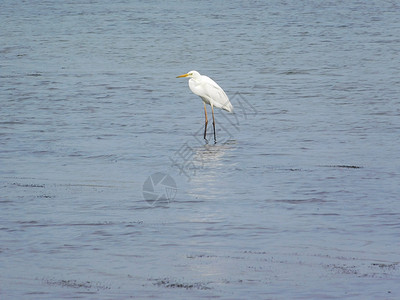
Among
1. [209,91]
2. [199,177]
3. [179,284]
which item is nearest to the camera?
Result: [179,284]

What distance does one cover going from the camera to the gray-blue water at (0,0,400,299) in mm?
7113

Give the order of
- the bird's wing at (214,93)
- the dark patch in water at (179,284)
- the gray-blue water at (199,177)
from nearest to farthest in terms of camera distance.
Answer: the dark patch in water at (179,284) → the gray-blue water at (199,177) → the bird's wing at (214,93)

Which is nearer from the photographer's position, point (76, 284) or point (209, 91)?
point (76, 284)

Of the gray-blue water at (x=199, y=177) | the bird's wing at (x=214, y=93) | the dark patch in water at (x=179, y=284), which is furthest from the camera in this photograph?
the bird's wing at (x=214, y=93)

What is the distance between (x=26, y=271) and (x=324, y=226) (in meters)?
2.80

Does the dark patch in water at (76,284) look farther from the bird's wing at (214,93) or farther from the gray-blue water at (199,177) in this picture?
the bird's wing at (214,93)

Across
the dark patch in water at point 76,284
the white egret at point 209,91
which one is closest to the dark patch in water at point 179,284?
the dark patch in water at point 76,284

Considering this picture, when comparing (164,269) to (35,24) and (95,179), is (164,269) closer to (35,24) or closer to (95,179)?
(95,179)

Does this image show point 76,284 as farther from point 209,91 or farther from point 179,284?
point 209,91

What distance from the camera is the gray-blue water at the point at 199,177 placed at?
23.3ft

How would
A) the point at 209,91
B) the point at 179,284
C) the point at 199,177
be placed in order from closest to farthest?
the point at 179,284
the point at 199,177
the point at 209,91

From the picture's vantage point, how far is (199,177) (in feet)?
35.8

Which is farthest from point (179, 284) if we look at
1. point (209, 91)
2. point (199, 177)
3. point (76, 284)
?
point (209, 91)

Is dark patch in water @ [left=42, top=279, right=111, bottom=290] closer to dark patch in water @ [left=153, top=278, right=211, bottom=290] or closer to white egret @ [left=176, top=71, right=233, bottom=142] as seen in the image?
dark patch in water @ [left=153, top=278, right=211, bottom=290]
